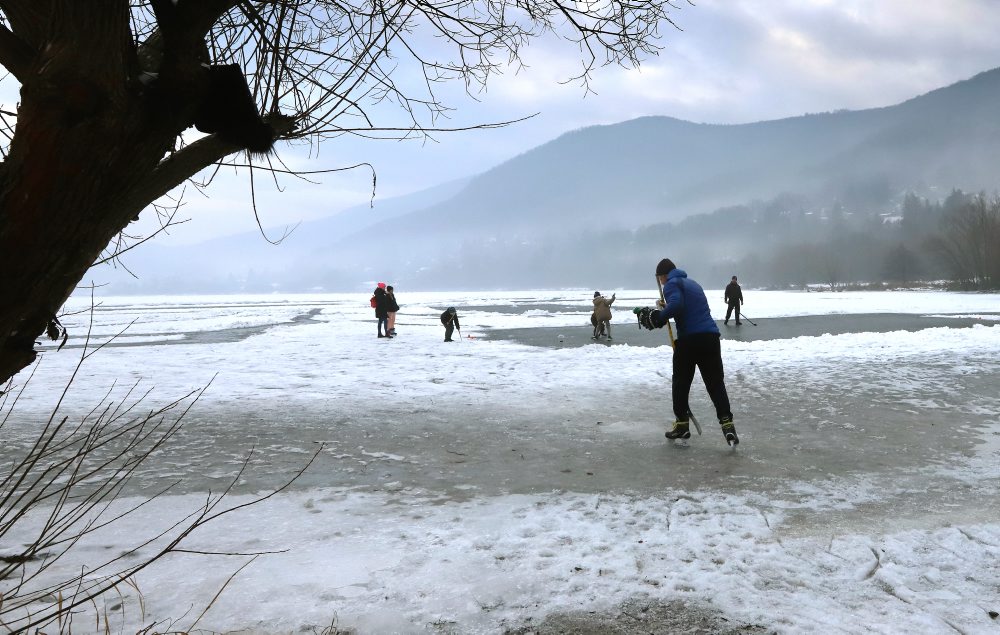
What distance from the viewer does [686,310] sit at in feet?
20.6

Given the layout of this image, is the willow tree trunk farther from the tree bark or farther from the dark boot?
the dark boot

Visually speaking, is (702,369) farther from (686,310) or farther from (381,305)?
(381,305)

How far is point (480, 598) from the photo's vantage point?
9.77ft

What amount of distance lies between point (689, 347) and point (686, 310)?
41 centimetres

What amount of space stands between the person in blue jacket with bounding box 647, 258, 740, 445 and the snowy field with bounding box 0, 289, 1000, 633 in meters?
0.44

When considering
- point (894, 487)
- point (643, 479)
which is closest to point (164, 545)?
point (643, 479)

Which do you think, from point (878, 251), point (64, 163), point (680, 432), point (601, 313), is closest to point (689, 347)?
point (680, 432)

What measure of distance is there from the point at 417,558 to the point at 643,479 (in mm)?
2303

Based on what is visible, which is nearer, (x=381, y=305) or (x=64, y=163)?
(x=64, y=163)

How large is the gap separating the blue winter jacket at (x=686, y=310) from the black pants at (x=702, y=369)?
87mm

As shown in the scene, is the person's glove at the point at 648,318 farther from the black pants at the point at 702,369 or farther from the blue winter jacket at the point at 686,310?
the black pants at the point at 702,369

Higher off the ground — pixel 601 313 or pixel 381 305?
pixel 381 305

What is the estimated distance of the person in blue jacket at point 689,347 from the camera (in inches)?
242

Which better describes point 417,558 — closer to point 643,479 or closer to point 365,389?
point 643,479
